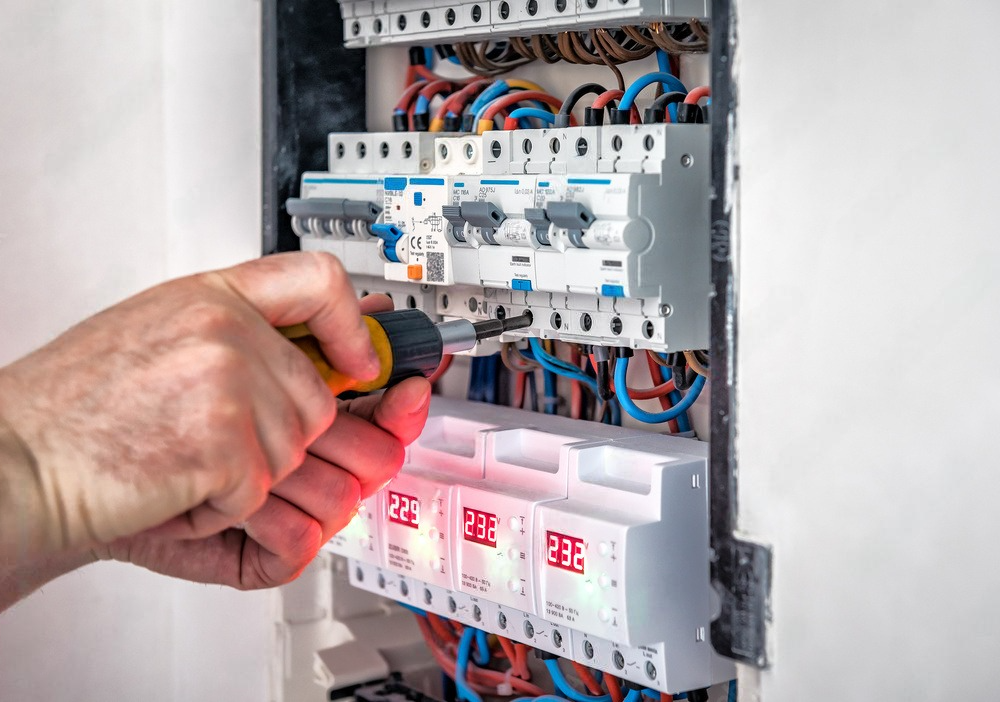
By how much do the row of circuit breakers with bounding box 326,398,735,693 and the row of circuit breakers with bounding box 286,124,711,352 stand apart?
0.44 ft

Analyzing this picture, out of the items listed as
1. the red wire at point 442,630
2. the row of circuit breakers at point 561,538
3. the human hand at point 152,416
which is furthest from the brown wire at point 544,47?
the red wire at point 442,630

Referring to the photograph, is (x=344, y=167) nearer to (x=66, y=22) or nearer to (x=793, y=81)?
(x=66, y=22)

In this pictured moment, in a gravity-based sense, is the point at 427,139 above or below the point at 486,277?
above

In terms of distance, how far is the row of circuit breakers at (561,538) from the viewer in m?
1.21

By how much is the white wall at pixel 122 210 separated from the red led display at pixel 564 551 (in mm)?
670

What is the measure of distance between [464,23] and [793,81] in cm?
60

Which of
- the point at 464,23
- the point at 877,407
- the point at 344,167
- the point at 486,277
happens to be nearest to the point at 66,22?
the point at 344,167

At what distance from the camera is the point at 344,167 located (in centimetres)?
166

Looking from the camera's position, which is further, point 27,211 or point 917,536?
point 27,211

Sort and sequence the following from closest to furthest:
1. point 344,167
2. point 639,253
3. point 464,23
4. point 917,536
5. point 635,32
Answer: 1. point 917,536
2. point 639,253
3. point 635,32
4. point 464,23
5. point 344,167

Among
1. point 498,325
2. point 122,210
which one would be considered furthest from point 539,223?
point 122,210

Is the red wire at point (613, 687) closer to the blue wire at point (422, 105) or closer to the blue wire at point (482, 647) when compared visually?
the blue wire at point (482, 647)

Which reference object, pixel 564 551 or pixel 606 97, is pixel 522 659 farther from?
pixel 606 97

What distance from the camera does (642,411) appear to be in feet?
4.60
